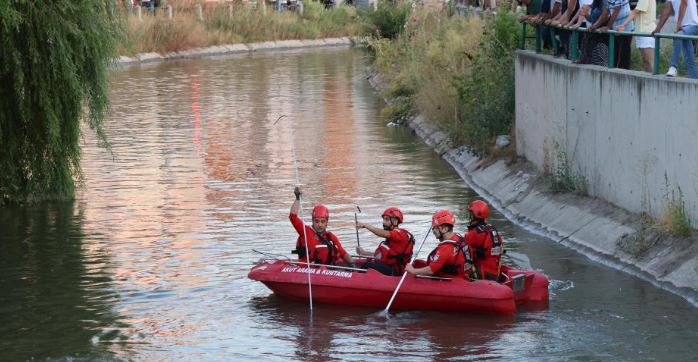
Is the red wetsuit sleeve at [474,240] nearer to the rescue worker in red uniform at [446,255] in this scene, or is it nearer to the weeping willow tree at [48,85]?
the rescue worker in red uniform at [446,255]

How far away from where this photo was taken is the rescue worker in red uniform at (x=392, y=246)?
16453 millimetres

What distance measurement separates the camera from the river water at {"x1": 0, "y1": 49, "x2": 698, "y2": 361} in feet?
47.7

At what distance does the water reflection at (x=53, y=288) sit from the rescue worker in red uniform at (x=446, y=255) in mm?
3271

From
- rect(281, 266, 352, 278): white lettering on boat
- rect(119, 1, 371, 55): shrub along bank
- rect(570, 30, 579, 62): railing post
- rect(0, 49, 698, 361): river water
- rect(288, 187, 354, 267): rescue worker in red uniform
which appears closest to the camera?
rect(0, 49, 698, 361): river water

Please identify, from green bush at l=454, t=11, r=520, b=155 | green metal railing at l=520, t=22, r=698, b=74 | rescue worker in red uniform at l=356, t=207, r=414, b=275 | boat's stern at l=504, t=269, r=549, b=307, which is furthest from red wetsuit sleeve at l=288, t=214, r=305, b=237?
green bush at l=454, t=11, r=520, b=155

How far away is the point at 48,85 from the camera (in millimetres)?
21844

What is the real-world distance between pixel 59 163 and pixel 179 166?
535 cm

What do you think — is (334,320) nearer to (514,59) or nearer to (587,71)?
(587,71)

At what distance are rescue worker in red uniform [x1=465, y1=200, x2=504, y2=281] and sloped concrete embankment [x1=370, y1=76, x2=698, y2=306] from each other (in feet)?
6.23

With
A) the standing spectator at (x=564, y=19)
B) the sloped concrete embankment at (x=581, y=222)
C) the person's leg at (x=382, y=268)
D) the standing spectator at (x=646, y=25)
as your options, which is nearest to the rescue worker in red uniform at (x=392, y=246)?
the person's leg at (x=382, y=268)

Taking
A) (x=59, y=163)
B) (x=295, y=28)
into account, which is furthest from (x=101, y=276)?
(x=295, y=28)

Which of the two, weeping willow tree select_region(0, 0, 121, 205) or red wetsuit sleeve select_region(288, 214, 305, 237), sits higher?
weeping willow tree select_region(0, 0, 121, 205)

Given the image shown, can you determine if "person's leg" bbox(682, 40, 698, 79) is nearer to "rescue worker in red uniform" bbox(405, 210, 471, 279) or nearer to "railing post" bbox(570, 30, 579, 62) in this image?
"rescue worker in red uniform" bbox(405, 210, 471, 279)

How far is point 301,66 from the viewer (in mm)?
58812
